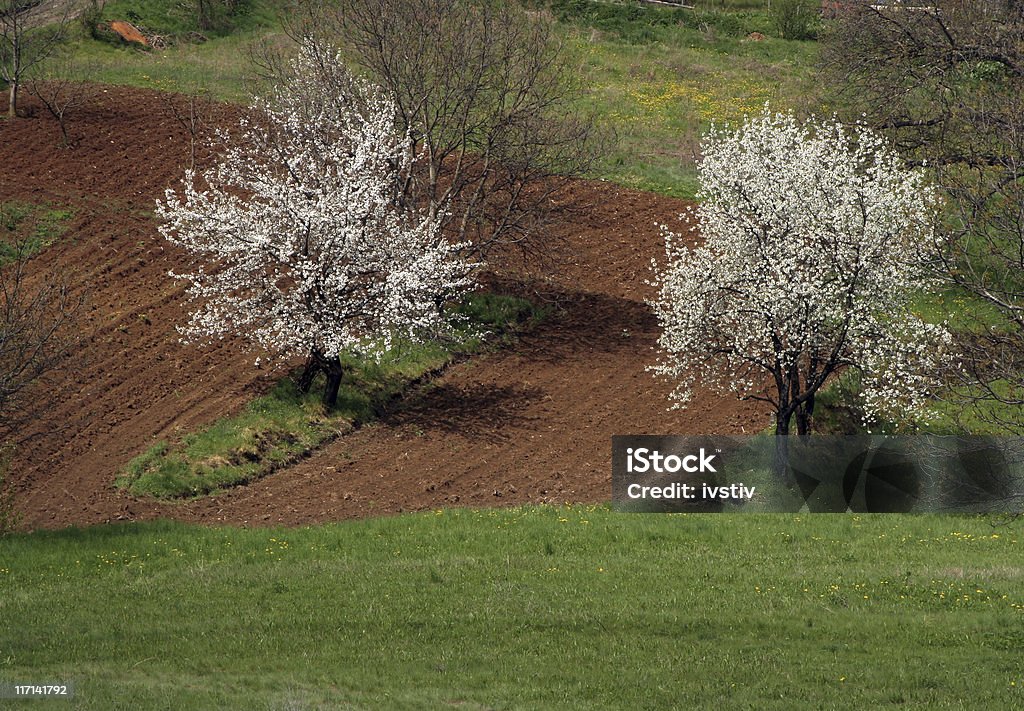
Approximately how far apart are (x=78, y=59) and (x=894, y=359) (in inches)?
1540

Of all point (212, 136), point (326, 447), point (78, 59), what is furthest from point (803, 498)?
point (78, 59)

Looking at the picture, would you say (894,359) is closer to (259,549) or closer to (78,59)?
(259,549)

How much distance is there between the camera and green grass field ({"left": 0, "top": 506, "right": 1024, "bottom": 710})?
53.1ft

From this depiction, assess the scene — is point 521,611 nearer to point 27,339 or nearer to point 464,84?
point 27,339

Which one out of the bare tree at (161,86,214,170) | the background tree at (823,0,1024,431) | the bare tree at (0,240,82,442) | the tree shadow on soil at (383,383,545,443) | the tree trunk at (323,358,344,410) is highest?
the background tree at (823,0,1024,431)

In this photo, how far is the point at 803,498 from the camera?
1010 inches

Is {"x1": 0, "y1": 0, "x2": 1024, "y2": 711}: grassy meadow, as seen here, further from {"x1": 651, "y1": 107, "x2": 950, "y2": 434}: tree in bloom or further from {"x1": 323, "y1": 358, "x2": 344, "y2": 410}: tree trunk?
{"x1": 651, "y1": 107, "x2": 950, "y2": 434}: tree in bloom

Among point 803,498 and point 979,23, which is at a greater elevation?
point 979,23

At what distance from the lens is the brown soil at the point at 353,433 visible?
26.2m

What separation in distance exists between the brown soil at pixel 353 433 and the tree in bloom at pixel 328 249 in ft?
5.25

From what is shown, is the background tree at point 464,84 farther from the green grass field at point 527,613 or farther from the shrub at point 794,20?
the shrub at point 794,20

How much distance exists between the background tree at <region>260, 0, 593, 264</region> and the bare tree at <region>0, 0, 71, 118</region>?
1285 centimetres

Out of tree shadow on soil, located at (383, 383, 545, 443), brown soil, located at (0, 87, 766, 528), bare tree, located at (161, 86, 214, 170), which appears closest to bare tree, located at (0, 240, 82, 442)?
brown soil, located at (0, 87, 766, 528)

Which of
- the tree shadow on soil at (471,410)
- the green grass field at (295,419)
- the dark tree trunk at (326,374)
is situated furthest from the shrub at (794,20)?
the dark tree trunk at (326,374)
